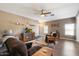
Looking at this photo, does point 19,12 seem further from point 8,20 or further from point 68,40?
point 68,40

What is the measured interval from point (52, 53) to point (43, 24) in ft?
2.30

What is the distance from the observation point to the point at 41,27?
202 centimetres

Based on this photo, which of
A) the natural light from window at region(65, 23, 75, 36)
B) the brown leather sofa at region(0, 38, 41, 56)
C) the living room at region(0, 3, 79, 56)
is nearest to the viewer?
the brown leather sofa at region(0, 38, 41, 56)

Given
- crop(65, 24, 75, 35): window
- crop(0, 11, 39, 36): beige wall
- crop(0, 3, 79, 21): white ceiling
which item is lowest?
crop(65, 24, 75, 35): window

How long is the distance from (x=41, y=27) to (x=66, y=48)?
746 millimetres

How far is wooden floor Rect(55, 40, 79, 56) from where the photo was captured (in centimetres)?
177

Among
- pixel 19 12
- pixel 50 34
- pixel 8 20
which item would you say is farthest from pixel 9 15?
pixel 50 34

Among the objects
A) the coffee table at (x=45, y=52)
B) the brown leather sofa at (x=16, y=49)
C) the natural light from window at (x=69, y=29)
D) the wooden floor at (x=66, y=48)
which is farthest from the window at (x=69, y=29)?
the brown leather sofa at (x=16, y=49)

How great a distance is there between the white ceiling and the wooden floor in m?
0.60

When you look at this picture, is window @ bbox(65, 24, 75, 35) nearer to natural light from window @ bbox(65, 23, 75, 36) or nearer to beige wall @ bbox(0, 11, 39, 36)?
natural light from window @ bbox(65, 23, 75, 36)

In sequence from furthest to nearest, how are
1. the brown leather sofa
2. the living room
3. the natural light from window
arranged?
1. the natural light from window
2. the living room
3. the brown leather sofa

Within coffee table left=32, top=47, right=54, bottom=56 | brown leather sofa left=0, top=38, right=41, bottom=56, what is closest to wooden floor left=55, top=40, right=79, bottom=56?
coffee table left=32, top=47, right=54, bottom=56

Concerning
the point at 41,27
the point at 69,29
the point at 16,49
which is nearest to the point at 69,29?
the point at 69,29

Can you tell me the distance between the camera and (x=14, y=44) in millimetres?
1643
